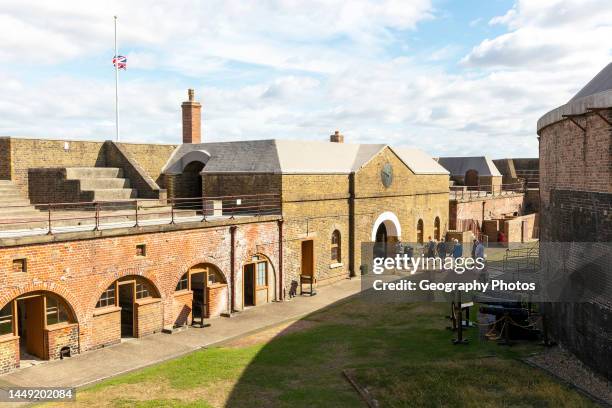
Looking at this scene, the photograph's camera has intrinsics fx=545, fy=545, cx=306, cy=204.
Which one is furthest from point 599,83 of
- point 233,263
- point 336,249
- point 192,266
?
point 192,266

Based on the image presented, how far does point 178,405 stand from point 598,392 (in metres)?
8.33

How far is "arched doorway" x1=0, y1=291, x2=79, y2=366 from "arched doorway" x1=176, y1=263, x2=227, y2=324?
413 cm

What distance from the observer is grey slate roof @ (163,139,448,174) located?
2150cm

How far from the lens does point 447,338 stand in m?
14.8

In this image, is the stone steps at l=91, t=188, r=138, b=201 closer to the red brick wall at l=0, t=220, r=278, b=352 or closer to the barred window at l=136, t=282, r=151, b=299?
the red brick wall at l=0, t=220, r=278, b=352

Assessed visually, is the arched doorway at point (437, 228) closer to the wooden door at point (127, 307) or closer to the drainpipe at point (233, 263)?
the drainpipe at point (233, 263)

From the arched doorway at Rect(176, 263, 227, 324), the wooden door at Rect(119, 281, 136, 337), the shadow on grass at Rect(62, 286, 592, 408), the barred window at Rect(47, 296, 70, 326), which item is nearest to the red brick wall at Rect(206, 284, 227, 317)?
the arched doorway at Rect(176, 263, 227, 324)

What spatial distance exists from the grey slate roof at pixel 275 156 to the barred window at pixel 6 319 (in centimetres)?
1037

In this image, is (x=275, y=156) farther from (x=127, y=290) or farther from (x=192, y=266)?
(x=127, y=290)

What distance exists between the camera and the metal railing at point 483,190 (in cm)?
3736

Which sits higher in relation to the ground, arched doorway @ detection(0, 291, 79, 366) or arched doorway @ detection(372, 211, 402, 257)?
arched doorway @ detection(372, 211, 402, 257)

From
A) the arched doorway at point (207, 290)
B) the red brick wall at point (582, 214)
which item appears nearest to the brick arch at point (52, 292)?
the arched doorway at point (207, 290)

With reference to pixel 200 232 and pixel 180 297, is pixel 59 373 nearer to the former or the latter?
pixel 180 297

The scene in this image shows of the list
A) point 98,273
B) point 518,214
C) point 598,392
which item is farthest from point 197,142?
point 518,214
